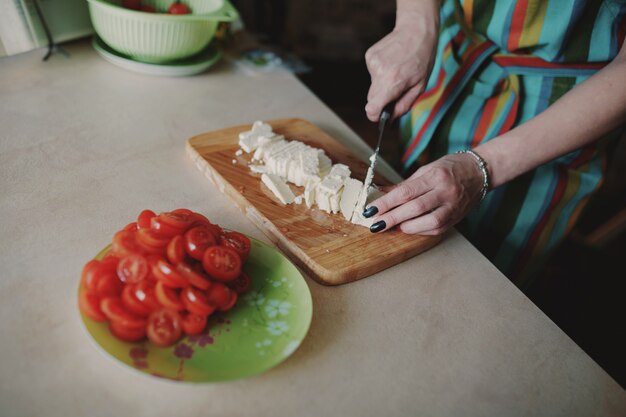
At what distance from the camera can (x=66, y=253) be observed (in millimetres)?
940

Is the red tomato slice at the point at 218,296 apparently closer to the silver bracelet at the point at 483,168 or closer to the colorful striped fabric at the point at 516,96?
the silver bracelet at the point at 483,168

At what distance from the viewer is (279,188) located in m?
1.16

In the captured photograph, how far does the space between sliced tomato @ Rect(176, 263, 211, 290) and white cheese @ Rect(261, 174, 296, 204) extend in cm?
40

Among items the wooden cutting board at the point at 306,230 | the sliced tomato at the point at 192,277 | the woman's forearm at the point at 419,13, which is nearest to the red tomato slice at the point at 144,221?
the sliced tomato at the point at 192,277

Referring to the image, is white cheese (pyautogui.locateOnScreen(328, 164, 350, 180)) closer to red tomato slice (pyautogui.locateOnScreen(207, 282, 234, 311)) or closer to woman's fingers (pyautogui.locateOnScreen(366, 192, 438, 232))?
woman's fingers (pyautogui.locateOnScreen(366, 192, 438, 232))

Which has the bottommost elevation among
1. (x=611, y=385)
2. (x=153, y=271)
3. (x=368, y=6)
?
(x=368, y=6)

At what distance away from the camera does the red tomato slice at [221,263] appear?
0.81 metres

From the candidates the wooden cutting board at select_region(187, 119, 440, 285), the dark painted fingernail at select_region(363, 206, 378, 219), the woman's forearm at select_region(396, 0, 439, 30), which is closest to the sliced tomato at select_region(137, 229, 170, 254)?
the wooden cutting board at select_region(187, 119, 440, 285)

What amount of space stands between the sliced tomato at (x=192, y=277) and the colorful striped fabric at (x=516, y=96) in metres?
0.94

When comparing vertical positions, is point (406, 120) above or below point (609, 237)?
above

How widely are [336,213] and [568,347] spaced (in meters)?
0.57

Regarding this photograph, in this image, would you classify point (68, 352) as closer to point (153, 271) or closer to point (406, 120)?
point (153, 271)

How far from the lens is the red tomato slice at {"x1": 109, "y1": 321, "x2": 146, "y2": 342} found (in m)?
0.73

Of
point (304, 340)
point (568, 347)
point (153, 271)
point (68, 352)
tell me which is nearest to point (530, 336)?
point (568, 347)
